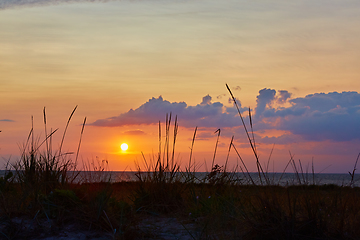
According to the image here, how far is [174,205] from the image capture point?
174 inches

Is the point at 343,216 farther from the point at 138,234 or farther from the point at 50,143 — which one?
the point at 50,143

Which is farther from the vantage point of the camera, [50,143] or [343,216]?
[50,143]

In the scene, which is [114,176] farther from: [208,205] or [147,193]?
[208,205]

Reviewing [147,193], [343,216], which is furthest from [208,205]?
[343,216]

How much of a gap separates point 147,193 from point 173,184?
1.39 ft

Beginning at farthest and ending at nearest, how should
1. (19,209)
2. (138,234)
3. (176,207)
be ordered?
(176,207)
(19,209)
(138,234)

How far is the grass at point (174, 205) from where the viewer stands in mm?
2834

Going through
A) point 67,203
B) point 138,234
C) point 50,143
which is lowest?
point 138,234

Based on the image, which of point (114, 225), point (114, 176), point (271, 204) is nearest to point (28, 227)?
point (114, 225)

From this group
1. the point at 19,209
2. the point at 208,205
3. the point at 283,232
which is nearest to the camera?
the point at 283,232

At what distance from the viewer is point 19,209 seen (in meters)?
3.53

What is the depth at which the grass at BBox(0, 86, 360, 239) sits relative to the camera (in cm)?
283

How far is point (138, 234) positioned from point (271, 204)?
1.37m

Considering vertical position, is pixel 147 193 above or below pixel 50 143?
below
